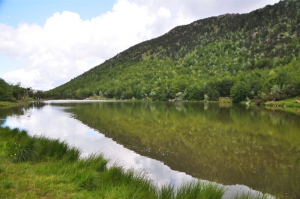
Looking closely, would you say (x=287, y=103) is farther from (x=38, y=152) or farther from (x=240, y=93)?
(x=38, y=152)

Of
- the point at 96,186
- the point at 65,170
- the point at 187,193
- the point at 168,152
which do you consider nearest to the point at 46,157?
the point at 65,170

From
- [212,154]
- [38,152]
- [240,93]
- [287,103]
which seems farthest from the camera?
[240,93]

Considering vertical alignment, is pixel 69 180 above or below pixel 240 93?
below

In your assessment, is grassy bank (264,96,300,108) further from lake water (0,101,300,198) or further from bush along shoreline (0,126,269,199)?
bush along shoreline (0,126,269,199)

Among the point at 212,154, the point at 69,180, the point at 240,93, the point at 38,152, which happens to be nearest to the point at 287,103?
the point at 240,93

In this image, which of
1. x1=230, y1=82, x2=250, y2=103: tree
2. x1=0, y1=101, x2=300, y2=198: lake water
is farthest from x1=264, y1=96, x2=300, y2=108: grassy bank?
x1=0, y1=101, x2=300, y2=198: lake water

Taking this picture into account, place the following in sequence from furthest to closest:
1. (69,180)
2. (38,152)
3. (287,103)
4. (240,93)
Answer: (240,93) → (287,103) → (38,152) → (69,180)

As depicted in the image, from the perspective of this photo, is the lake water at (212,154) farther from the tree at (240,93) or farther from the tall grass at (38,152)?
the tree at (240,93)

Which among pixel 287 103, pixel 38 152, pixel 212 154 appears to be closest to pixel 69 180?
pixel 38 152

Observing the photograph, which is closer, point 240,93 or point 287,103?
point 287,103

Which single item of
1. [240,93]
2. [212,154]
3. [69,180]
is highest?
[240,93]

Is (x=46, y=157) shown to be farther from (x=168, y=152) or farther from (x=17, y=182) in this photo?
(x=168, y=152)

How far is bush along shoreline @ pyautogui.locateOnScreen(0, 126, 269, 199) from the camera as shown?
290 inches

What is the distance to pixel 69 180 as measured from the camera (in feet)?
28.6
